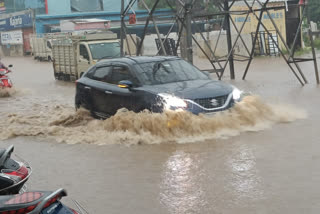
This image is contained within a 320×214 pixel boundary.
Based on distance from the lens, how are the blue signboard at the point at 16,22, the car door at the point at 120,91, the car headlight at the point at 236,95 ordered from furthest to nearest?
the blue signboard at the point at 16,22
the car door at the point at 120,91
the car headlight at the point at 236,95

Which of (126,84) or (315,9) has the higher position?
(126,84)

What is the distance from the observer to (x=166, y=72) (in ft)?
32.7

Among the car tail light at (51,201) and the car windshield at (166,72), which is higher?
the car tail light at (51,201)

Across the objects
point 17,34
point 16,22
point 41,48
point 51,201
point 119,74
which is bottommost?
point 41,48

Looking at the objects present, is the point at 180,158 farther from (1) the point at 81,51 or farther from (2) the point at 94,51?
(1) the point at 81,51

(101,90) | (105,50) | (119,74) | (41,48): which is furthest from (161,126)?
(41,48)

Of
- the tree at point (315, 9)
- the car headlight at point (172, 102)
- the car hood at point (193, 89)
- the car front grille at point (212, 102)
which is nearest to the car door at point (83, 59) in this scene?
the car hood at point (193, 89)

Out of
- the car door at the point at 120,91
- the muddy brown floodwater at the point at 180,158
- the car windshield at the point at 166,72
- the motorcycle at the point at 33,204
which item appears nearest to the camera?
the motorcycle at the point at 33,204

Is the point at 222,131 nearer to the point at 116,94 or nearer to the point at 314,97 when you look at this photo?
the point at 116,94

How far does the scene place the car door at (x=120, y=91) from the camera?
9.58 metres

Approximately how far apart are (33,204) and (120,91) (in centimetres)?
668

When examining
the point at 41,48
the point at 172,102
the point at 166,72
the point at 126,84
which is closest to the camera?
the point at 172,102

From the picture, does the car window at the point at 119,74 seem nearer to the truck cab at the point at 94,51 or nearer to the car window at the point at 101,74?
the car window at the point at 101,74

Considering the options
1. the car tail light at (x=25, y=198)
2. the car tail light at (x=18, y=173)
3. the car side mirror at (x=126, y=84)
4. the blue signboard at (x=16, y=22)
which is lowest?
the blue signboard at (x=16, y=22)
